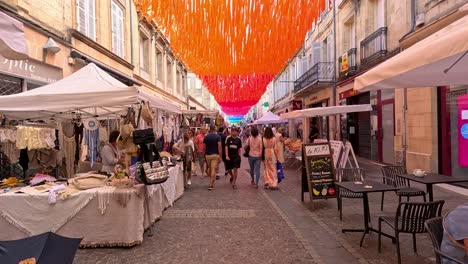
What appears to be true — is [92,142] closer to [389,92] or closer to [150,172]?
[150,172]

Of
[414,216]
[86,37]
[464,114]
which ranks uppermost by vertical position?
[86,37]

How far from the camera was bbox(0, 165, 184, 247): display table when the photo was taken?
17.3ft

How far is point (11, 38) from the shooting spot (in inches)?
108

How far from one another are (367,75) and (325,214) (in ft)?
11.7

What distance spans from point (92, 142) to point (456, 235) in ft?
27.5

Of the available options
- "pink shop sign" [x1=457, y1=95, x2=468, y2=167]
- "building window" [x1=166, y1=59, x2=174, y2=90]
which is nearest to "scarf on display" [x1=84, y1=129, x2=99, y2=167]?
"pink shop sign" [x1=457, y1=95, x2=468, y2=167]

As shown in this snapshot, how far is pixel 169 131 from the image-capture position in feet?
46.5

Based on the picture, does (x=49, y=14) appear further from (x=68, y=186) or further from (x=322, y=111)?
(x=322, y=111)

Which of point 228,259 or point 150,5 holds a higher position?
point 150,5

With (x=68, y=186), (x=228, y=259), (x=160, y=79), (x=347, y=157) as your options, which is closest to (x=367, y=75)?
(x=228, y=259)

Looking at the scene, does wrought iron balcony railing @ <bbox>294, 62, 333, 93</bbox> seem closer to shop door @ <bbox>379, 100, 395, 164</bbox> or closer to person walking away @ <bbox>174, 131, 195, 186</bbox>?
shop door @ <bbox>379, 100, 395, 164</bbox>

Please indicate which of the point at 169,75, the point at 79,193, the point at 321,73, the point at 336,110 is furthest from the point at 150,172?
the point at 169,75

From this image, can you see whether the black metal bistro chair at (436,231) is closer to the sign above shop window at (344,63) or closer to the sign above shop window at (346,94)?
the sign above shop window at (346,94)

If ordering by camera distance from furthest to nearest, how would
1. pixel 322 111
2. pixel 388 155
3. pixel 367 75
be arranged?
pixel 388 155 < pixel 322 111 < pixel 367 75
